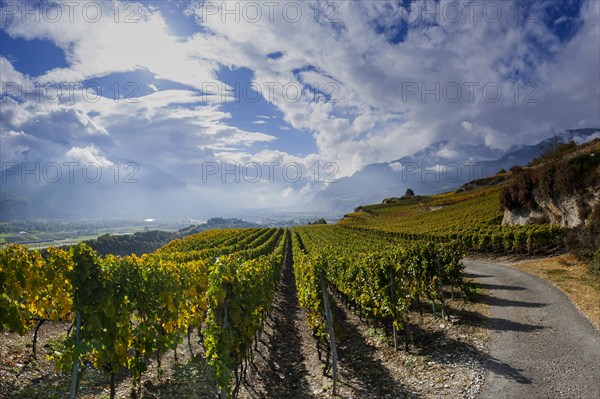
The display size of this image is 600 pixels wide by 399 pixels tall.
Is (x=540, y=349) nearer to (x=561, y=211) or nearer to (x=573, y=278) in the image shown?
(x=573, y=278)

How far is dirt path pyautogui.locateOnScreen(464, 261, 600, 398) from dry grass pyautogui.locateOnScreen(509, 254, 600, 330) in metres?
0.53

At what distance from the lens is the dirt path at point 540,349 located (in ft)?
33.3

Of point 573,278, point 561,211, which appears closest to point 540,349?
point 573,278

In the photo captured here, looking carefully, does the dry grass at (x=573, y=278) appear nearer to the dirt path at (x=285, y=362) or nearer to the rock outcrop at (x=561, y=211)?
the rock outcrop at (x=561, y=211)

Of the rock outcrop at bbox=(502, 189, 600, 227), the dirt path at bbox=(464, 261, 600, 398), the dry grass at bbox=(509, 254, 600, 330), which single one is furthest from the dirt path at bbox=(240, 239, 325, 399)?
the rock outcrop at bbox=(502, 189, 600, 227)

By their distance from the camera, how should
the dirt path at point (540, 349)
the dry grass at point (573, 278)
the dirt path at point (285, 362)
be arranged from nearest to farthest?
the dirt path at point (540, 349) → the dirt path at point (285, 362) → the dry grass at point (573, 278)

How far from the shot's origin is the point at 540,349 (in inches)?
493

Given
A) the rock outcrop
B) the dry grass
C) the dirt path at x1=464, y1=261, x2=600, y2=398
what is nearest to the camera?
the dirt path at x1=464, y1=261, x2=600, y2=398

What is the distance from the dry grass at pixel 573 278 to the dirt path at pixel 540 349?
1.74ft

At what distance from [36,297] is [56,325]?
250 inches

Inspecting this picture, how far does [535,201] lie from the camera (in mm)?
42031

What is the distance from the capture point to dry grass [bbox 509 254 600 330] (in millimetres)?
16500

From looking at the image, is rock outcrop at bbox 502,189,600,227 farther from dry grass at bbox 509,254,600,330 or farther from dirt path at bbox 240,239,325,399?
dirt path at bbox 240,239,325,399

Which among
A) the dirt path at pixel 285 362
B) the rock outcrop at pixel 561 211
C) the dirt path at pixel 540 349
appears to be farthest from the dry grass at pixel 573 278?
the dirt path at pixel 285 362
